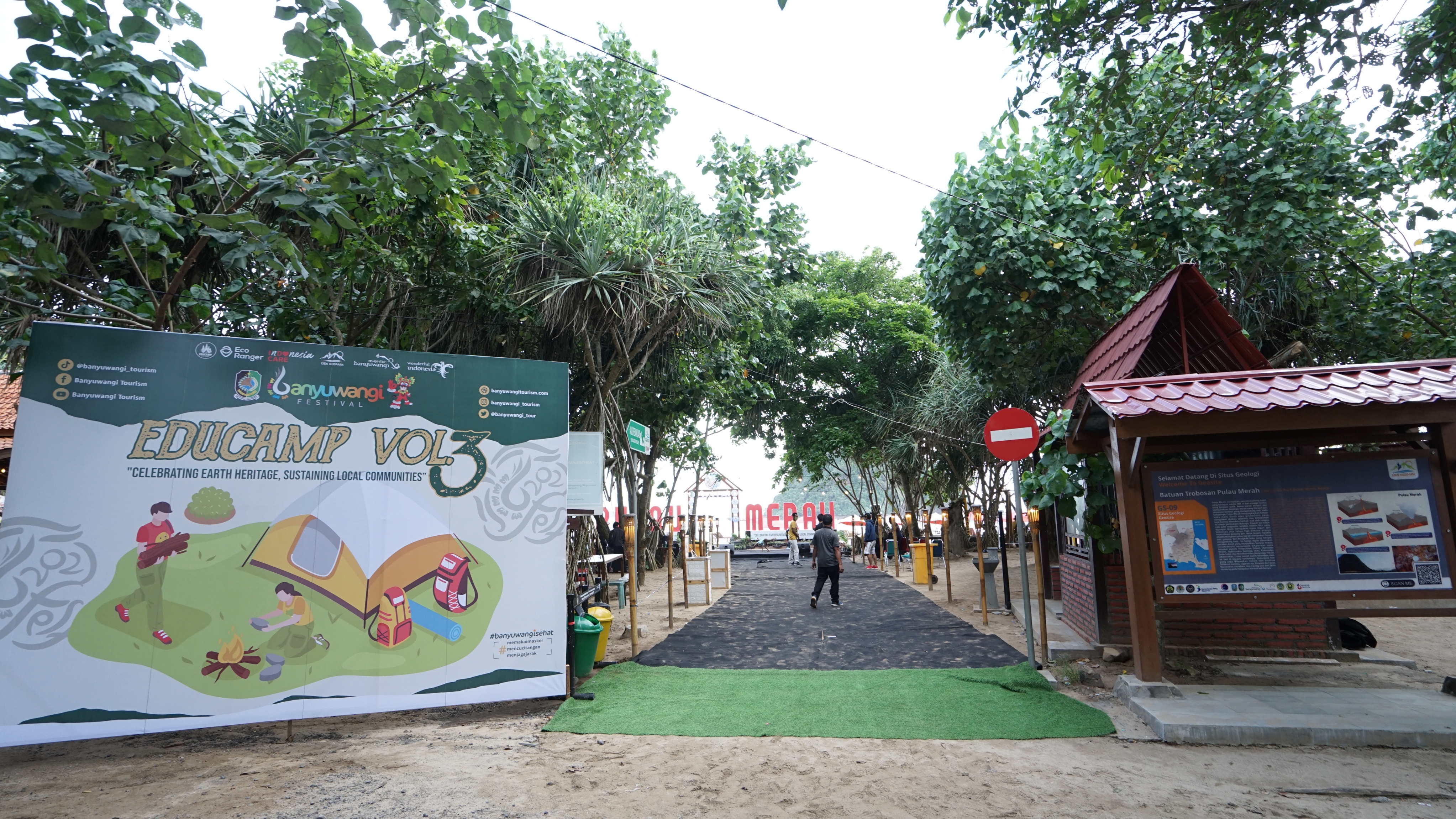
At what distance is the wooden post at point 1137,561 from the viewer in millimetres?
5488

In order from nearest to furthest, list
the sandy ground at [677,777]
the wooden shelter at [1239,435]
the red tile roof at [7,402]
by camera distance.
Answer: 1. the sandy ground at [677,777]
2. the wooden shelter at [1239,435]
3. the red tile roof at [7,402]

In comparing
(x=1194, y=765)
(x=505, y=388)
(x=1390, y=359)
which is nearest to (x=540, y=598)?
(x=505, y=388)

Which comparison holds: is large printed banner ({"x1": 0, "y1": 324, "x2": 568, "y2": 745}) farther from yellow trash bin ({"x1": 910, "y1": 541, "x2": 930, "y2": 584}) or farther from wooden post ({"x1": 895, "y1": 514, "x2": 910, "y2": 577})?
wooden post ({"x1": 895, "y1": 514, "x2": 910, "y2": 577})

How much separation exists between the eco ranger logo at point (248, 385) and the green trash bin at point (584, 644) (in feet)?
9.78

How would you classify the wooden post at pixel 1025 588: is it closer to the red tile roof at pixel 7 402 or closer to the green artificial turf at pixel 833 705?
the green artificial turf at pixel 833 705

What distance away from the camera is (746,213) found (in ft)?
41.0

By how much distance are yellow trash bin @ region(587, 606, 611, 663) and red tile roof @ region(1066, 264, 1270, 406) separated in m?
4.59

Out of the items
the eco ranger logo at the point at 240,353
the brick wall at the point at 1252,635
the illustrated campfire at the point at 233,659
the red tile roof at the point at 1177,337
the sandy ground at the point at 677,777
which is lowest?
the sandy ground at the point at 677,777

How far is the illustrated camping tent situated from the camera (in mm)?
5191

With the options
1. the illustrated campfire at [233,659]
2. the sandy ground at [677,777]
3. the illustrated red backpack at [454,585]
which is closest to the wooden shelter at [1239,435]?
the sandy ground at [677,777]

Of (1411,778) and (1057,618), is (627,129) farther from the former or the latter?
(1411,778)

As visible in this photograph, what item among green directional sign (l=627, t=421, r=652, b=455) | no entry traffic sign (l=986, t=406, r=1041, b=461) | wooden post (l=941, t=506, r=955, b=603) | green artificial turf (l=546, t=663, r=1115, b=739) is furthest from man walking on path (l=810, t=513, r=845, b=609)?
no entry traffic sign (l=986, t=406, r=1041, b=461)

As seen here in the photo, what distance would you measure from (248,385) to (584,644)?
3270 millimetres

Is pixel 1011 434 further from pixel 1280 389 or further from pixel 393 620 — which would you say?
pixel 393 620
